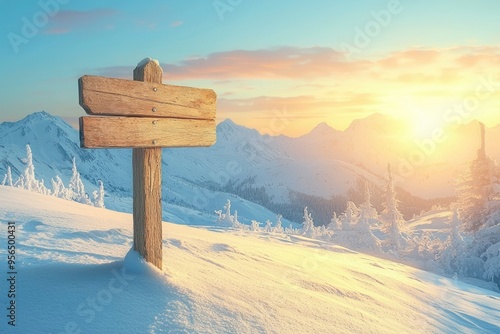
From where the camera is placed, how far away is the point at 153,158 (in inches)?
240

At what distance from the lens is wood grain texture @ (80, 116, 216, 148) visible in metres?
5.34

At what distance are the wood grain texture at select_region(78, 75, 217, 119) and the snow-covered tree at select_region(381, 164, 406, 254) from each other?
31.4 meters

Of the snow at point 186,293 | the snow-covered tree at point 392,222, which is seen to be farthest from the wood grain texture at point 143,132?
the snow-covered tree at point 392,222

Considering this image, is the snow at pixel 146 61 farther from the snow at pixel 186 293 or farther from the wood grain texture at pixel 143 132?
the snow at pixel 186 293

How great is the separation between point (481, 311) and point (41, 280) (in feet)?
37.7

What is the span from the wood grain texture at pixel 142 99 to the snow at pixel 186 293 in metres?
2.23

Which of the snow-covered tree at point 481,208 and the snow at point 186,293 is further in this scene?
the snow-covered tree at point 481,208

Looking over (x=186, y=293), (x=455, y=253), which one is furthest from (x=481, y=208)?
(x=186, y=293)

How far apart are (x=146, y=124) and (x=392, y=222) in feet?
112

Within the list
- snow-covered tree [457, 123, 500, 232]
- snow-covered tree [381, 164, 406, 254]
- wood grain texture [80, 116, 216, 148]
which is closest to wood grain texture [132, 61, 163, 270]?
wood grain texture [80, 116, 216, 148]

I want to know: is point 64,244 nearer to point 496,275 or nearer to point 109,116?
point 109,116

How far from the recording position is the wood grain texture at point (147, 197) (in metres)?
6.03

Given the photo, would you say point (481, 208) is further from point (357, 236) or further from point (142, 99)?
point (142, 99)

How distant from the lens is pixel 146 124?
19.4ft
